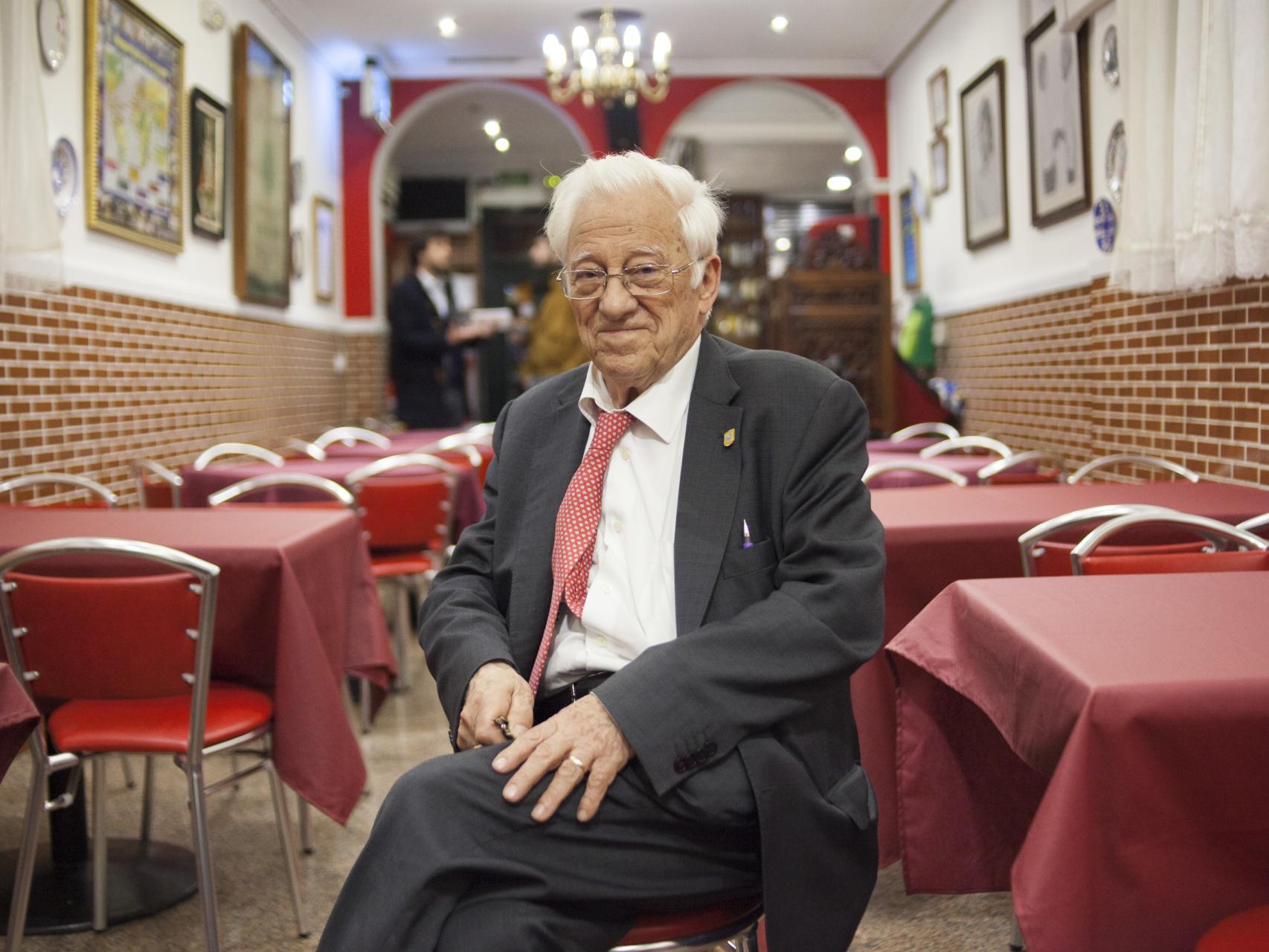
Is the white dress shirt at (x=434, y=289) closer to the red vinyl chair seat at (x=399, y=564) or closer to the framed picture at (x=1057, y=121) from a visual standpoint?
the red vinyl chair seat at (x=399, y=564)

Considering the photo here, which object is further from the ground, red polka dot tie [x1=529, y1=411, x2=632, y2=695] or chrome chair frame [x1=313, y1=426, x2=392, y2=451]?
chrome chair frame [x1=313, y1=426, x2=392, y2=451]

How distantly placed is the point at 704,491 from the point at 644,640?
222 mm

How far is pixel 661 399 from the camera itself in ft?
5.44

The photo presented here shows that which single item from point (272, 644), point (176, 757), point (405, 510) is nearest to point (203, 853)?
point (176, 757)

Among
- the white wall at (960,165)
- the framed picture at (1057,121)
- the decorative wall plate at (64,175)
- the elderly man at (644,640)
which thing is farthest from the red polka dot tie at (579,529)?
the framed picture at (1057,121)

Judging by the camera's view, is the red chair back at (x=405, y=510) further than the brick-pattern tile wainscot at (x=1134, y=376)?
Yes

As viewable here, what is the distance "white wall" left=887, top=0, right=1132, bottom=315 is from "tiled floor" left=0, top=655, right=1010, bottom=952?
10.5 ft

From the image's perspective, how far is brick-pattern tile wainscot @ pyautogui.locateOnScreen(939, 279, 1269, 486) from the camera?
374 cm

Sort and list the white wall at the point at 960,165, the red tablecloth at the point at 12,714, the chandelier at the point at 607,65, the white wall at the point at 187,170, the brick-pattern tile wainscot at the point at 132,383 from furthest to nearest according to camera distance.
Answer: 1. the chandelier at the point at 607,65
2. the white wall at the point at 960,165
3. the white wall at the point at 187,170
4. the brick-pattern tile wainscot at the point at 132,383
5. the red tablecloth at the point at 12,714

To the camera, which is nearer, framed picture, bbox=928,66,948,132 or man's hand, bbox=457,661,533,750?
man's hand, bbox=457,661,533,750

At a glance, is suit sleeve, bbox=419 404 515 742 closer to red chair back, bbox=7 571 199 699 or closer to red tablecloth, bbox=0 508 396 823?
red chair back, bbox=7 571 199 699

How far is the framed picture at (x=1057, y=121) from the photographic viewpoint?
5586mm

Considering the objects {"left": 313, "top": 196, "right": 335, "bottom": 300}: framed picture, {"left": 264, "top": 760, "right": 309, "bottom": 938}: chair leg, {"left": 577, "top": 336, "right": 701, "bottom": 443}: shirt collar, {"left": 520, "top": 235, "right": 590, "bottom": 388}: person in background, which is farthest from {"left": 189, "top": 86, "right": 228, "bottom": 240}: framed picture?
{"left": 577, "top": 336, "right": 701, "bottom": 443}: shirt collar

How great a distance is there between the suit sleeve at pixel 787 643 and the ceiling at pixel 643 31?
721 cm
